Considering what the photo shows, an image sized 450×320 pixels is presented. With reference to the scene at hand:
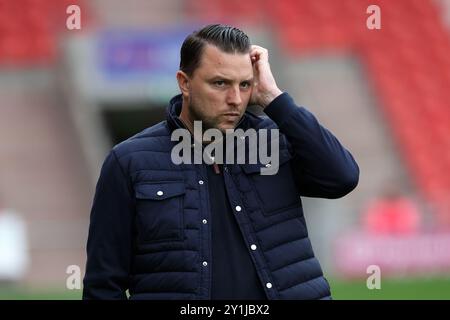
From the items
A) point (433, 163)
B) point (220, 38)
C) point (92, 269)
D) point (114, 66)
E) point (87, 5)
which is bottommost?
point (92, 269)

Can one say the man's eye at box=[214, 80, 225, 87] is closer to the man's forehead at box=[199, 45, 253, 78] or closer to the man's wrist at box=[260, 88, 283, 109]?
the man's forehead at box=[199, 45, 253, 78]

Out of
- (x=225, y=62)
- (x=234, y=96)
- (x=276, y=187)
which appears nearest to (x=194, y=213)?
(x=276, y=187)

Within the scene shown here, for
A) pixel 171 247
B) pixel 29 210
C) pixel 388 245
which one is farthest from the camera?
pixel 29 210

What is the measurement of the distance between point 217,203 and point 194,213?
0.30 feet

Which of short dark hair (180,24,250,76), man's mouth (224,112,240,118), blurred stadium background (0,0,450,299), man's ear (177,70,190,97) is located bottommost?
man's mouth (224,112,240,118)

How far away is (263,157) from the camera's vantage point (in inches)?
145

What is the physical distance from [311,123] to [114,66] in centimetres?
1433

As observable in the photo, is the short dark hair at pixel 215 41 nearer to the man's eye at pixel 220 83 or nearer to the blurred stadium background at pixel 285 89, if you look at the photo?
the man's eye at pixel 220 83

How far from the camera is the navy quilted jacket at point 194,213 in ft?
11.6

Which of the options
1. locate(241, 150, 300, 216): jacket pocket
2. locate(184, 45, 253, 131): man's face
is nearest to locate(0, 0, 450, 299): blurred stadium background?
locate(241, 150, 300, 216): jacket pocket

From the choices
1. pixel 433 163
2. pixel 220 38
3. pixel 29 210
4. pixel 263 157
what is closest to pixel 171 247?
pixel 263 157

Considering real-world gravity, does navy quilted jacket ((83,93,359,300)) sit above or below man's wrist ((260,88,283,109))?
below

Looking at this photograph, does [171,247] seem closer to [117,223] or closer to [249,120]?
[117,223]

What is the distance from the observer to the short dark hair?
3.64 m
